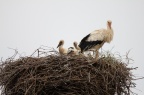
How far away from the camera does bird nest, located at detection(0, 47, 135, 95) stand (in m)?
7.87

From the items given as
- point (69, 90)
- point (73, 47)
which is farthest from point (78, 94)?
point (73, 47)

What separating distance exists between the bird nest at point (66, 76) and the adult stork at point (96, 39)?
1.75 m

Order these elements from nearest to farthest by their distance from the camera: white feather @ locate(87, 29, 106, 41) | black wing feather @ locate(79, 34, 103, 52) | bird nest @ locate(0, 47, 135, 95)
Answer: bird nest @ locate(0, 47, 135, 95)
black wing feather @ locate(79, 34, 103, 52)
white feather @ locate(87, 29, 106, 41)

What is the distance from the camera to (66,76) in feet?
26.1

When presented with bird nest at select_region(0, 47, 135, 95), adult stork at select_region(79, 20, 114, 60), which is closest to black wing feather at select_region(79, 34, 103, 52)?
adult stork at select_region(79, 20, 114, 60)

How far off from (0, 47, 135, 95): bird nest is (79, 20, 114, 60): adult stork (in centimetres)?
175

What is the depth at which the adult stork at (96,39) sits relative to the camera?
10195 millimetres

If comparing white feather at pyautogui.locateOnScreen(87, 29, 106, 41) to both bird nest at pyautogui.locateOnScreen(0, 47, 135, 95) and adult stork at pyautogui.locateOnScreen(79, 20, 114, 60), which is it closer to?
adult stork at pyautogui.locateOnScreen(79, 20, 114, 60)

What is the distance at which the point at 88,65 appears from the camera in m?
8.13

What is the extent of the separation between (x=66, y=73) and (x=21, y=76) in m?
0.73

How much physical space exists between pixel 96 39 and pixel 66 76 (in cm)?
253

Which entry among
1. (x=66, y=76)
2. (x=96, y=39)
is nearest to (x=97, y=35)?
(x=96, y=39)

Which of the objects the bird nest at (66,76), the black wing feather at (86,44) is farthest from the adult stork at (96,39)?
the bird nest at (66,76)

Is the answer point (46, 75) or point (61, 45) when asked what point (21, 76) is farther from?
point (61, 45)
